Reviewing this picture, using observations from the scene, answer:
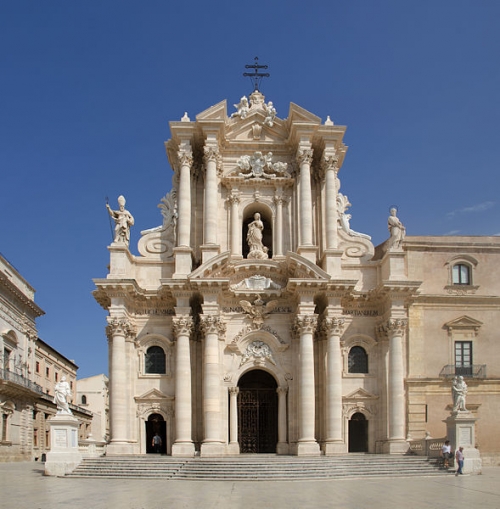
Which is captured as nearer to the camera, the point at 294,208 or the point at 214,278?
the point at 214,278

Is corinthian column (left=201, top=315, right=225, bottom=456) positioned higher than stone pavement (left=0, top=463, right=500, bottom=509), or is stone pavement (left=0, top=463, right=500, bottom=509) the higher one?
corinthian column (left=201, top=315, right=225, bottom=456)

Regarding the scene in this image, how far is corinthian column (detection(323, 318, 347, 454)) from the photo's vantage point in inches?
1252

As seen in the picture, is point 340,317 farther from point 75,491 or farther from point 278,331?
point 75,491

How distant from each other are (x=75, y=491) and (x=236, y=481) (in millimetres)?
6158

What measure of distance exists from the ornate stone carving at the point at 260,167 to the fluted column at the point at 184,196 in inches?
103

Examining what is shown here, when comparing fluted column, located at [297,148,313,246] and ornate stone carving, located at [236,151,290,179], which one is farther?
ornate stone carving, located at [236,151,290,179]

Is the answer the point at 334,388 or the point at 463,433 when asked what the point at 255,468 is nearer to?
the point at 334,388

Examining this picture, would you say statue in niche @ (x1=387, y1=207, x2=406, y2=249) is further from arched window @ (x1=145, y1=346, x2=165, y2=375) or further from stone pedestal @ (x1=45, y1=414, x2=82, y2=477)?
stone pedestal @ (x1=45, y1=414, x2=82, y2=477)

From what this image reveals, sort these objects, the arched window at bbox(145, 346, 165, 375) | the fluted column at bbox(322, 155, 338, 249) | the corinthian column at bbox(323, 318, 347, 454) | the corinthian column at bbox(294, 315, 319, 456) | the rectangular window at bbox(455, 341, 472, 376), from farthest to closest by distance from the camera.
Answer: the rectangular window at bbox(455, 341, 472, 376), the fluted column at bbox(322, 155, 338, 249), the arched window at bbox(145, 346, 165, 375), the corinthian column at bbox(323, 318, 347, 454), the corinthian column at bbox(294, 315, 319, 456)

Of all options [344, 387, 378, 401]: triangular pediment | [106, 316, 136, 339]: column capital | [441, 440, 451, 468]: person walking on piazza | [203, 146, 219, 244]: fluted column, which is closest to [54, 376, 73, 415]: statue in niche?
[106, 316, 136, 339]: column capital

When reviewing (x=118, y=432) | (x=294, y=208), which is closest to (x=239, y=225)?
(x=294, y=208)

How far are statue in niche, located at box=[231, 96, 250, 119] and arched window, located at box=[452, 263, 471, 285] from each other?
525 inches

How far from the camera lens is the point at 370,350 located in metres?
34.1

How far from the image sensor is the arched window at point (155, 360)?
3372 cm
